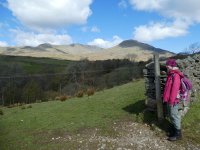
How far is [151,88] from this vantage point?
14172 millimetres

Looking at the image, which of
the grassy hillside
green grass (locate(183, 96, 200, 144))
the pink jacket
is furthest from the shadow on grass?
the grassy hillside

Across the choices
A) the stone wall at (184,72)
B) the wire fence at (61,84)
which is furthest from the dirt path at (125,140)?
the wire fence at (61,84)

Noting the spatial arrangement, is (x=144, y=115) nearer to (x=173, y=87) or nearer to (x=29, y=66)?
(x=173, y=87)

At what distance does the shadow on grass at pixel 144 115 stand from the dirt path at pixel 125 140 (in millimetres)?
382

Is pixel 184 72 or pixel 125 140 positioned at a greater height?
pixel 184 72

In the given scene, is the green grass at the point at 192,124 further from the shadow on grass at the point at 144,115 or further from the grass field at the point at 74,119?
the shadow on grass at the point at 144,115

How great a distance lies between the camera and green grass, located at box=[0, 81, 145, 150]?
1291 cm

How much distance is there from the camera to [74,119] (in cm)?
1459

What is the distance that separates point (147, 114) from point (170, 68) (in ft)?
8.29

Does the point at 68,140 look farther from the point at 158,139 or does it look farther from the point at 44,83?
the point at 44,83

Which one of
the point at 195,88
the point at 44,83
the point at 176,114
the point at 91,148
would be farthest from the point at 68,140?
the point at 44,83

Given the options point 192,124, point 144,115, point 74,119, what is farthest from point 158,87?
point 74,119

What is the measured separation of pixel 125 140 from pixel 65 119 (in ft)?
12.4

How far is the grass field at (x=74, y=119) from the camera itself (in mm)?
12445
